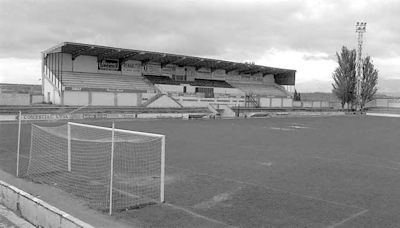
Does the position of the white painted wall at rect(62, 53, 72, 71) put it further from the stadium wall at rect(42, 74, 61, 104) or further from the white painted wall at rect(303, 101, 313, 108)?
the white painted wall at rect(303, 101, 313, 108)

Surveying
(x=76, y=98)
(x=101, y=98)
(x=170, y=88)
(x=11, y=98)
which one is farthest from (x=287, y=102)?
(x=11, y=98)

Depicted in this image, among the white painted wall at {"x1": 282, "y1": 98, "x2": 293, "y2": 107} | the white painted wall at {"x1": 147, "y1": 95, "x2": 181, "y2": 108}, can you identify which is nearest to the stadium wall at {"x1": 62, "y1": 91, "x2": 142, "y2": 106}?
the white painted wall at {"x1": 147, "y1": 95, "x2": 181, "y2": 108}

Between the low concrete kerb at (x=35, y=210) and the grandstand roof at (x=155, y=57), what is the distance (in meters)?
36.0

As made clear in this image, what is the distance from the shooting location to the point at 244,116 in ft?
146

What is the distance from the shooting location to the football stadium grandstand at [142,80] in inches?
1626

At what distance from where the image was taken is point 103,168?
32.6ft

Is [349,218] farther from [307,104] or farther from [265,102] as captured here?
[307,104]

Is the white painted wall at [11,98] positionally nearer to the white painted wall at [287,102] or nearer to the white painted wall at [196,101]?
the white painted wall at [196,101]

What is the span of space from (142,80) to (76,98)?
1170 centimetres

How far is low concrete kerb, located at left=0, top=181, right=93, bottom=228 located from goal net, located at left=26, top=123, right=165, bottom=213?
1.02 meters

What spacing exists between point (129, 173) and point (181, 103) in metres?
37.5

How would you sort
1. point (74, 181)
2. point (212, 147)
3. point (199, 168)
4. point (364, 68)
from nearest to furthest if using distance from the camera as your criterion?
point (74, 181) → point (199, 168) → point (212, 147) → point (364, 68)

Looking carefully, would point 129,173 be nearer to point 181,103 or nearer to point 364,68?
point 181,103

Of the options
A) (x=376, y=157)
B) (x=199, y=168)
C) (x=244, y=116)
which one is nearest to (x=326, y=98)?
(x=244, y=116)
